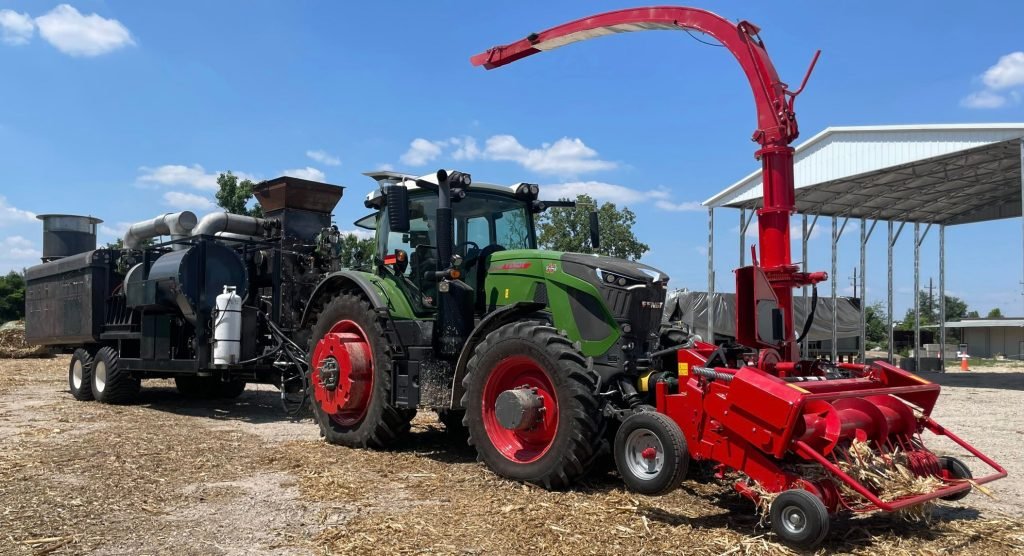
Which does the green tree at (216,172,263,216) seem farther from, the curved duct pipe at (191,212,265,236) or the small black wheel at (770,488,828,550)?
the small black wheel at (770,488,828,550)

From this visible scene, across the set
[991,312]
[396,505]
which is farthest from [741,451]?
[991,312]

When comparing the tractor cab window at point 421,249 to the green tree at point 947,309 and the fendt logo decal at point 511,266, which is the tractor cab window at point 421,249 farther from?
the green tree at point 947,309

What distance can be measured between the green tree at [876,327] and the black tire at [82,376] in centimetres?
5145

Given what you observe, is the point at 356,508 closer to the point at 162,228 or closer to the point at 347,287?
the point at 347,287

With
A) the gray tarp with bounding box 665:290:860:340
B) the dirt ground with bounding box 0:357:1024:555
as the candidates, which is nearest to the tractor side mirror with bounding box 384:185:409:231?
the dirt ground with bounding box 0:357:1024:555

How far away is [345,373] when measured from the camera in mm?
7512

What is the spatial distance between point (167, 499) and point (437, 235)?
9.94ft

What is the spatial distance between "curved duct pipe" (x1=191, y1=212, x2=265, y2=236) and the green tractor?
150 inches

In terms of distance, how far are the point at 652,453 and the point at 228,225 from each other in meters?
8.80

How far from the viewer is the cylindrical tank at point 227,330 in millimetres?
9930

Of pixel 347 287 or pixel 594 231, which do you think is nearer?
pixel 594 231

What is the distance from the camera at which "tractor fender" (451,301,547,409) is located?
634 centimetres

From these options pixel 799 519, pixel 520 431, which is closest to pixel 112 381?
pixel 520 431

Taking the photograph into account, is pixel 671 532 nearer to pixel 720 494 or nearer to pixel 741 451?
pixel 741 451
